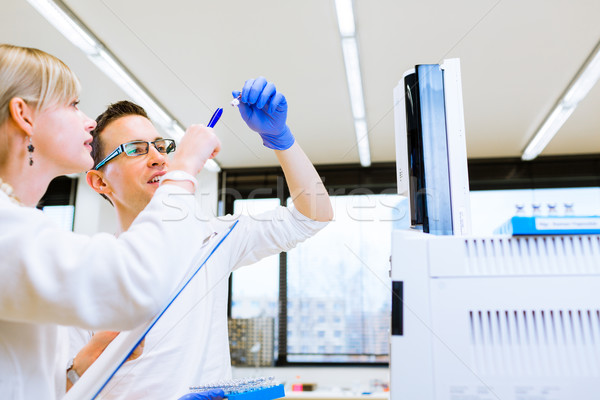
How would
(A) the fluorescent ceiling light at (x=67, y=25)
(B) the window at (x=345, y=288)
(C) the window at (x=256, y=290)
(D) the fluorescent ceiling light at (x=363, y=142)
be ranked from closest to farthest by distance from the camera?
(A) the fluorescent ceiling light at (x=67, y=25), (D) the fluorescent ceiling light at (x=363, y=142), (B) the window at (x=345, y=288), (C) the window at (x=256, y=290)

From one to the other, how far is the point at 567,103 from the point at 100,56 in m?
3.16

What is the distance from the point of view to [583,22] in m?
2.65

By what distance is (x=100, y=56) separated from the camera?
284 centimetres

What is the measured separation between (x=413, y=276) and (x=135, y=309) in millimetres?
374

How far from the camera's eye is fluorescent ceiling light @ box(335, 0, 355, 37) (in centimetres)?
239

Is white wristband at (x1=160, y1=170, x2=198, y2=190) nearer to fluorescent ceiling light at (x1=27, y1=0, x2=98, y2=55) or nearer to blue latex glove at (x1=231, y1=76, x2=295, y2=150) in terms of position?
blue latex glove at (x1=231, y1=76, x2=295, y2=150)

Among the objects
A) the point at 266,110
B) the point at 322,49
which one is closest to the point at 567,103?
the point at 322,49

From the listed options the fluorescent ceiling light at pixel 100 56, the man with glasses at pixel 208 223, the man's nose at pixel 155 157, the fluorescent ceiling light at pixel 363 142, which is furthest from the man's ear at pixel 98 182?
the fluorescent ceiling light at pixel 363 142

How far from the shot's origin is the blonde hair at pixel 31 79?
75 cm

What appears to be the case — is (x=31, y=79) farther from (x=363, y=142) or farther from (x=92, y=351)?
(x=363, y=142)

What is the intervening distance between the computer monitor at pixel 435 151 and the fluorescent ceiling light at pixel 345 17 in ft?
5.05

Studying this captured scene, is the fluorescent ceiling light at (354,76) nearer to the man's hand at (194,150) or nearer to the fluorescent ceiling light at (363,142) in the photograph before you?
the fluorescent ceiling light at (363,142)

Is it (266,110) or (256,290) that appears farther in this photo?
(256,290)

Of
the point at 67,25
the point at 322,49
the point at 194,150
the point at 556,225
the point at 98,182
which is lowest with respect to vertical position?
the point at 556,225
